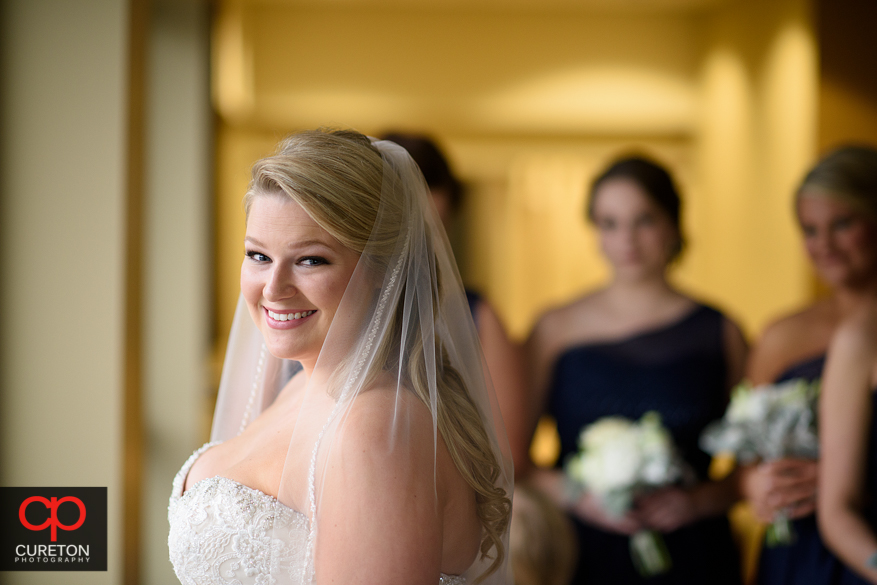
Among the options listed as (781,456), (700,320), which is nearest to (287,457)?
(781,456)

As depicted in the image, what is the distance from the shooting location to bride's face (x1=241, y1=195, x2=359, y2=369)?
1214 millimetres

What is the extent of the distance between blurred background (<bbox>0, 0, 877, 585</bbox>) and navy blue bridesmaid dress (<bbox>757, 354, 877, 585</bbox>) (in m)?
0.66

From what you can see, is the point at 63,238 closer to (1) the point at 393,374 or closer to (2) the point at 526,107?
(1) the point at 393,374

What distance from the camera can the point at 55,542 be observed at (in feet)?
5.45

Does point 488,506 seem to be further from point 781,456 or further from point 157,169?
point 157,169

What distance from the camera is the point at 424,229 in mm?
1352

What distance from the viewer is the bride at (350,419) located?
1.12 metres

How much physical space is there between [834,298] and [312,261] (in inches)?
79.4

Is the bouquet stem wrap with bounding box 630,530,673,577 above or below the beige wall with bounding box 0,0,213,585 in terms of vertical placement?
below

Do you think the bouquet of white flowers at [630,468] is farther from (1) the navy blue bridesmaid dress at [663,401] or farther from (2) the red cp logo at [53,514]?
(2) the red cp logo at [53,514]

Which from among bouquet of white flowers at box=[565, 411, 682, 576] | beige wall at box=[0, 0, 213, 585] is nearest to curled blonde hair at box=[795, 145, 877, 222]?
bouquet of white flowers at box=[565, 411, 682, 576]

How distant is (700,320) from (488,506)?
1.64 metres

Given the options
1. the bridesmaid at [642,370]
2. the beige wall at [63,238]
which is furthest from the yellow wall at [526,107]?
the beige wall at [63,238]

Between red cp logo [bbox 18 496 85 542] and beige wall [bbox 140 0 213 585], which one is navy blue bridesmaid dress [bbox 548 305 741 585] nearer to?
red cp logo [bbox 18 496 85 542]
